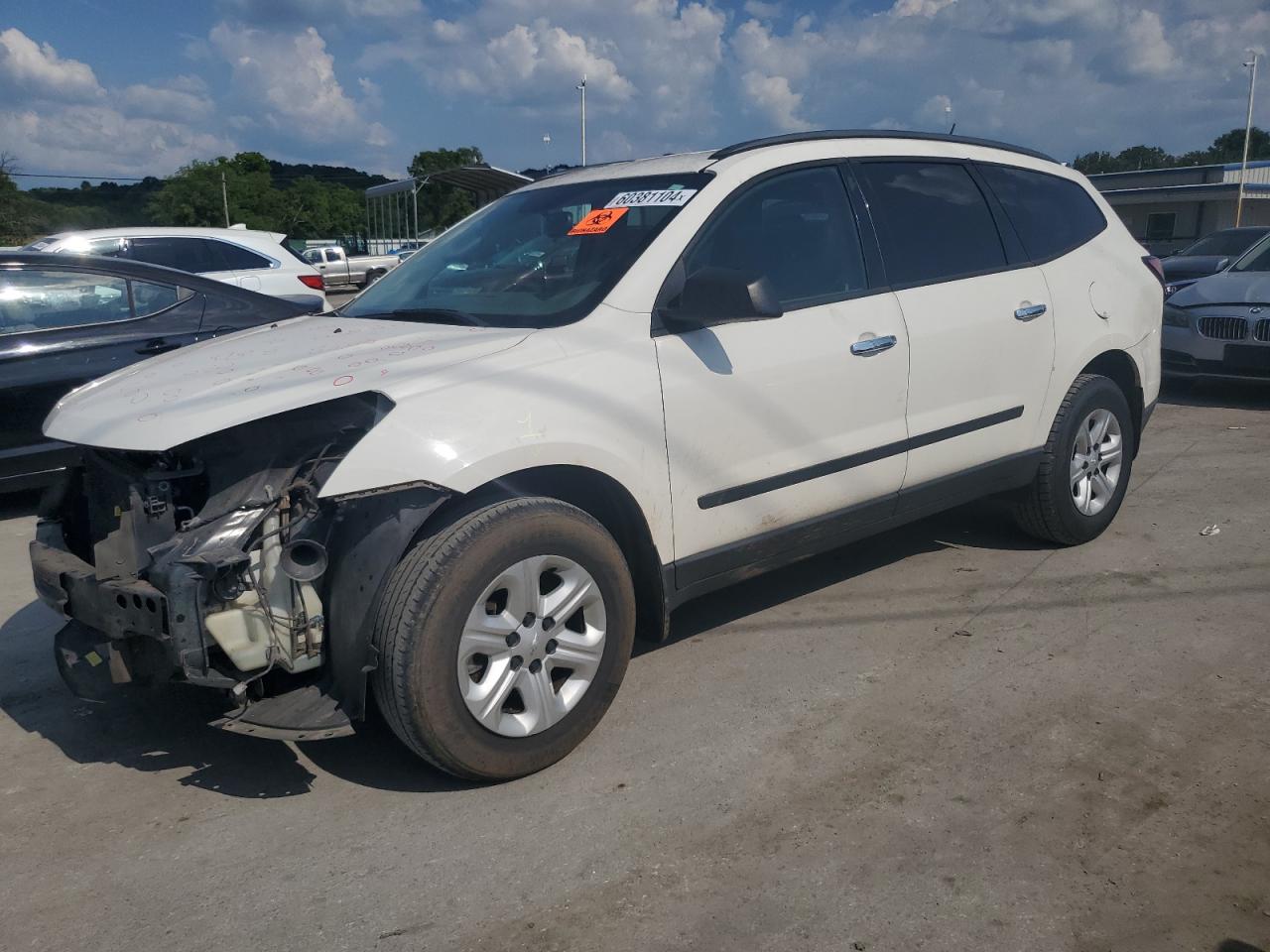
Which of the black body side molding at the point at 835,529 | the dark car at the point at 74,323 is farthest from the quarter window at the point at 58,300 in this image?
the black body side molding at the point at 835,529

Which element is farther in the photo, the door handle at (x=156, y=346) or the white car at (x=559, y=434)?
the door handle at (x=156, y=346)

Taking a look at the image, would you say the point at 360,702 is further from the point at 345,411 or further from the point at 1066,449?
the point at 1066,449

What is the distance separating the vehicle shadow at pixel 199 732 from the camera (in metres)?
3.33

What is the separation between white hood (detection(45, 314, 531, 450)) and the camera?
2938 millimetres

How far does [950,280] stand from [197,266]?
769 centimetres

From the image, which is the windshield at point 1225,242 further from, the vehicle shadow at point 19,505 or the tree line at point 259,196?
the tree line at point 259,196

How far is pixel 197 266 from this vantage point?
32.5 feet

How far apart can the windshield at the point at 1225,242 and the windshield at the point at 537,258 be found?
1433 cm

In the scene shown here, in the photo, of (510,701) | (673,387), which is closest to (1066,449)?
(673,387)

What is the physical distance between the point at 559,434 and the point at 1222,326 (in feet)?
25.6

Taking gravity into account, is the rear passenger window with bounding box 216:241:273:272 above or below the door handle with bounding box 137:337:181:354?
above

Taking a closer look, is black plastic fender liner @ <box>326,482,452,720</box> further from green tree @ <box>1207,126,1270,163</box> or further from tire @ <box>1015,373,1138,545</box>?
green tree @ <box>1207,126,1270,163</box>

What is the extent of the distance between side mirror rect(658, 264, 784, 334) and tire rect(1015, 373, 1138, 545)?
209 centimetres

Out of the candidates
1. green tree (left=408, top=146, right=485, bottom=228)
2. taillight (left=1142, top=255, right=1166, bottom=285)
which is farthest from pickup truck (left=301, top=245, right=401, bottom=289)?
taillight (left=1142, top=255, right=1166, bottom=285)
